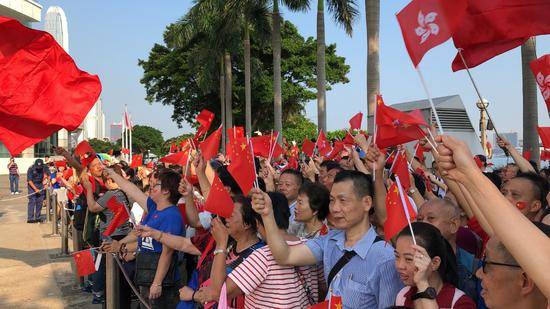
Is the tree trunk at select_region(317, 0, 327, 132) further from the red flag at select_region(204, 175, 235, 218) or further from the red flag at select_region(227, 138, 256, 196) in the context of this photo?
the red flag at select_region(204, 175, 235, 218)

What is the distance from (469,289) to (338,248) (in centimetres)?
77

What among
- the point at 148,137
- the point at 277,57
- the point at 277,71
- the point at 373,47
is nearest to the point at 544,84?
the point at 373,47

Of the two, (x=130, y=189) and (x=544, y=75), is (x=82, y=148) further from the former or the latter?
(x=544, y=75)

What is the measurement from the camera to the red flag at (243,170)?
341 cm

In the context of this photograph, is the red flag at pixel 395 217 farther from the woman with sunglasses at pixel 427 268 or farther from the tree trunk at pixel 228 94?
the tree trunk at pixel 228 94

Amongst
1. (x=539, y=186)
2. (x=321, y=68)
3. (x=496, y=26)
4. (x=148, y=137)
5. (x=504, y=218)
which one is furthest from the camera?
(x=148, y=137)

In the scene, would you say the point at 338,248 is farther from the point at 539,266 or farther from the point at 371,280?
the point at 539,266

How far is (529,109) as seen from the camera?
924 cm

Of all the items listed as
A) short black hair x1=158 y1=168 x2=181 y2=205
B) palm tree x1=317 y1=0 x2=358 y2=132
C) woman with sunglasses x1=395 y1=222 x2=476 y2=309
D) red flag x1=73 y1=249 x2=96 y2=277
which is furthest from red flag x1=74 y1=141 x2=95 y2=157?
palm tree x1=317 y1=0 x2=358 y2=132

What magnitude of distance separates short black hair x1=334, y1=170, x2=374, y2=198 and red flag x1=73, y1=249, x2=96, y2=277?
2828mm

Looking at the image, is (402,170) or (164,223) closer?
(164,223)

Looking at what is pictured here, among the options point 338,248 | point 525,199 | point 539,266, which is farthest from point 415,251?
Answer: point 525,199

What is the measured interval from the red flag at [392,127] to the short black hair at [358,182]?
753mm

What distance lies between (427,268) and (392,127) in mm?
2091
